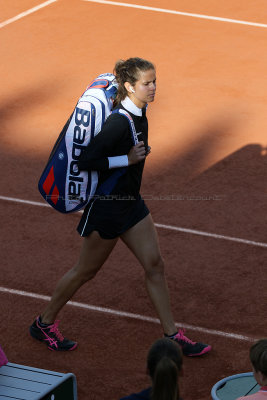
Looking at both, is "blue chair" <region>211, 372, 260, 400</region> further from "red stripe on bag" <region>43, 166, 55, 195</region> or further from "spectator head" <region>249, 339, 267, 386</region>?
"red stripe on bag" <region>43, 166, 55, 195</region>

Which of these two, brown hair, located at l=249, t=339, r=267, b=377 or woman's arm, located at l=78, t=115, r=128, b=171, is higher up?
woman's arm, located at l=78, t=115, r=128, b=171

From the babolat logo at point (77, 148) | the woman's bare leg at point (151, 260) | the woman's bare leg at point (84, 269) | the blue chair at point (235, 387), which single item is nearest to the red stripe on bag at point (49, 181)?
the babolat logo at point (77, 148)

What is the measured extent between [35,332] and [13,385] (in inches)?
58.1

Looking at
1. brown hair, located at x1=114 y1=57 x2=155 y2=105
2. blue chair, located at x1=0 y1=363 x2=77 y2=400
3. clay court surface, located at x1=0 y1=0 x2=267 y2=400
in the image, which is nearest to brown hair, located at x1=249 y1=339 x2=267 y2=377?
blue chair, located at x1=0 y1=363 x2=77 y2=400

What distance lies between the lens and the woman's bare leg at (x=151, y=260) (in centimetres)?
614

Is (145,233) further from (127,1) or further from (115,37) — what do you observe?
(127,1)

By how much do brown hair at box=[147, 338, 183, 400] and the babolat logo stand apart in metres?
2.09

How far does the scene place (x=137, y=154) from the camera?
586 cm

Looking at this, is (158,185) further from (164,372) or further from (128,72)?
(164,372)

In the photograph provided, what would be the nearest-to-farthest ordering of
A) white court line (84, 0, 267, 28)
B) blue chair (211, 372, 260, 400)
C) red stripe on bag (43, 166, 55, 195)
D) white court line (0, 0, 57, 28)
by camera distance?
1. blue chair (211, 372, 260, 400)
2. red stripe on bag (43, 166, 55, 195)
3. white court line (84, 0, 267, 28)
4. white court line (0, 0, 57, 28)

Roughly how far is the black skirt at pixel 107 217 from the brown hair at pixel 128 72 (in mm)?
773

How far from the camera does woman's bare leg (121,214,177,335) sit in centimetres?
614

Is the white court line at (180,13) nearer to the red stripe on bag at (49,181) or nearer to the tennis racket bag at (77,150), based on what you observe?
the tennis racket bag at (77,150)

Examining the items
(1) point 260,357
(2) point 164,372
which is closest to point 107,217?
(1) point 260,357
